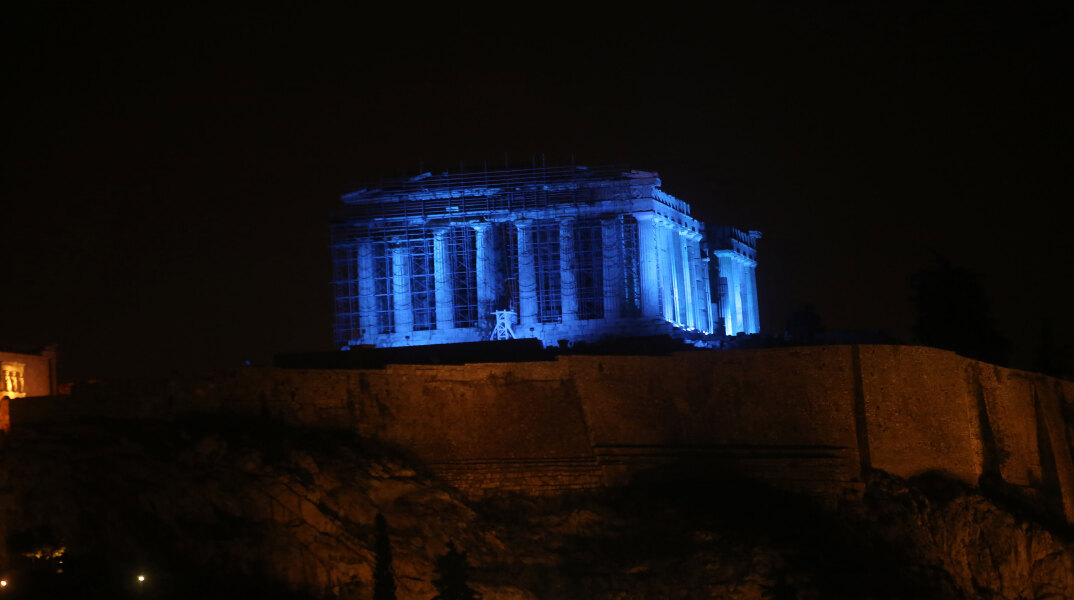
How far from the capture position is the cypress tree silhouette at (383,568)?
4609 cm

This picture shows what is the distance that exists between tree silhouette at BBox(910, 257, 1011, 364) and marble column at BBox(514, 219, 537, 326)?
15.7m

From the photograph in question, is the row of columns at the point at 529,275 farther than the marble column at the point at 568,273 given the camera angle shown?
No

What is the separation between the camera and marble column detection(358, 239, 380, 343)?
2874 inches

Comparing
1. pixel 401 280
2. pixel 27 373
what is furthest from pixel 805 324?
pixel 27 373

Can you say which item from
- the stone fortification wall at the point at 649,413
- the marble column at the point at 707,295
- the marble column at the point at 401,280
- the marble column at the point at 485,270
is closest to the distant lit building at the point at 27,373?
the stone fortification wall at the point at 649,413

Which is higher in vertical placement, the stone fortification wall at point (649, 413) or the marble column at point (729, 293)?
the marble column at point (729, 293)

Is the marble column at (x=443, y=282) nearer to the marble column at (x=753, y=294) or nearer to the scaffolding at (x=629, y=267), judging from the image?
the scaffolding at (x=629, y=267)

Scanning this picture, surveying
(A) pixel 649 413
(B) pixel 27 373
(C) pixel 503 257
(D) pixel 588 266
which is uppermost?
(C) pixel 503 257

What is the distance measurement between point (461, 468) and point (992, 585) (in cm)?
1548

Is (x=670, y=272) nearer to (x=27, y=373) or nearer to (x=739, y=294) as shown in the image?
(x=739, y=294)

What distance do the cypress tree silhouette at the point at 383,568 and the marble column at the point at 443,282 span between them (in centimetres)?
2439

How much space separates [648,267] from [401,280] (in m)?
9.54

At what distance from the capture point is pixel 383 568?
153ft

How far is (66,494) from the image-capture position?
47156 millimetres
